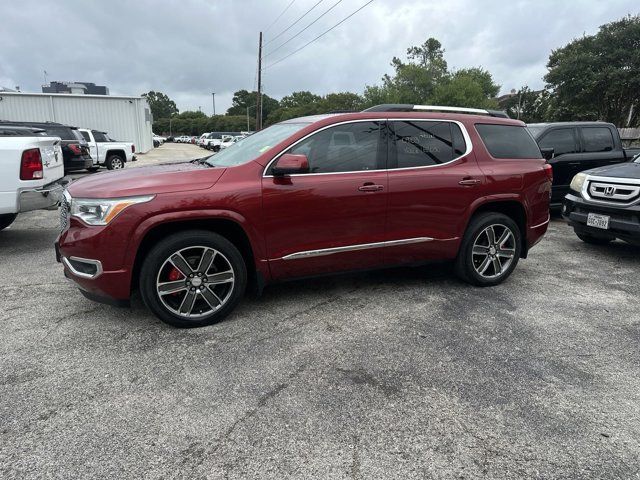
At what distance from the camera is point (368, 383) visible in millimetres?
2836

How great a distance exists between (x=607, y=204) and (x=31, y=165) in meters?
7.13

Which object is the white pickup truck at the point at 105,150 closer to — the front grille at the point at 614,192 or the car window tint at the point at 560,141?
the car window tint at the point at 560,141

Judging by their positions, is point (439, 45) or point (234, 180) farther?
point (439, 45)

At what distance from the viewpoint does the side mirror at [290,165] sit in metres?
3.44

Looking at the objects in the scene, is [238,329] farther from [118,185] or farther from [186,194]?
[118,185]

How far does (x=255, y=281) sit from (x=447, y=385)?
176 centimetres

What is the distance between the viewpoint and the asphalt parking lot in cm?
219

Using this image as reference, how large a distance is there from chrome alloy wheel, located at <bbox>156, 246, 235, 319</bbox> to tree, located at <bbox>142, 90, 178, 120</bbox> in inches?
5870

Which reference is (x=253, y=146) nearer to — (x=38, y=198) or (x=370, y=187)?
(x=370, y=187)

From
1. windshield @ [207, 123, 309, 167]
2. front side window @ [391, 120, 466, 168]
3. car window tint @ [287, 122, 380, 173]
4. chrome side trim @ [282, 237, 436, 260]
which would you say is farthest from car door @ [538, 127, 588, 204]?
windshield @ [207, 123, 309, 167]

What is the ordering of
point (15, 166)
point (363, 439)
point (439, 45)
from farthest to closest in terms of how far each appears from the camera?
point (439, 45) → point (15, 166) → point (363, 439)

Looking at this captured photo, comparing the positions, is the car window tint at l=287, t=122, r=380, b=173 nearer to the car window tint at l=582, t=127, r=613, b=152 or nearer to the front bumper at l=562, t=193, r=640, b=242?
the front bumper at l=562, t=193, r=640, b=242

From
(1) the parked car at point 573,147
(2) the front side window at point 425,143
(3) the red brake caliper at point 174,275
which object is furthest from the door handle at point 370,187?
(1) the parked car at point 573,147

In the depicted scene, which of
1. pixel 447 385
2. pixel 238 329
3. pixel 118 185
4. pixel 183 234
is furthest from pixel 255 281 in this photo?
pixel 447 385
